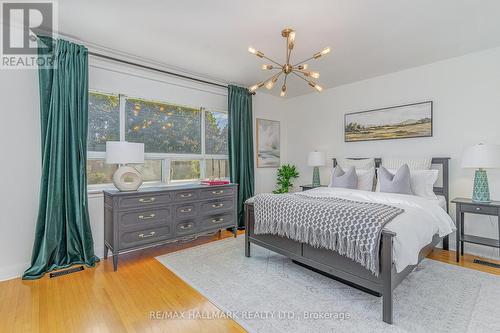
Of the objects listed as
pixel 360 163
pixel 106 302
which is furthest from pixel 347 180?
pixel 106 302

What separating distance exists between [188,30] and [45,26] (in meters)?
1.58

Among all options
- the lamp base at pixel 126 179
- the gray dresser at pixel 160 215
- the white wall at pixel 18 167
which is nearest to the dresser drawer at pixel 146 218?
the gray dresser at pixel 160 215

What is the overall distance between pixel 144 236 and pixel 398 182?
3.39 metres

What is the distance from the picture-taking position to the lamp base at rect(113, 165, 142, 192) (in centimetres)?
311

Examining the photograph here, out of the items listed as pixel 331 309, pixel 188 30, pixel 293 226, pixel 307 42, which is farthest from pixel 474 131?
pixel 188 30

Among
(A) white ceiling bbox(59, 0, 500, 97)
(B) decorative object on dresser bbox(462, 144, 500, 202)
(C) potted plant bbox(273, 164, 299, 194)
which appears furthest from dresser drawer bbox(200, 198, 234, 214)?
(B) decorative object on dresser bbox(462, 144, 500, 202)

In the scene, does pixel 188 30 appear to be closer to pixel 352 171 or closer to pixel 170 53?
pixel 170 53

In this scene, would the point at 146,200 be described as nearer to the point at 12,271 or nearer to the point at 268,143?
the point at 12,271

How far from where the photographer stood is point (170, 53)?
11.3 feet

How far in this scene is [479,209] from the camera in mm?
2990

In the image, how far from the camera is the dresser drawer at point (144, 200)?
9.74 feet

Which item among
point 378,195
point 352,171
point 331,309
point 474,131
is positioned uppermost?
point 474,131

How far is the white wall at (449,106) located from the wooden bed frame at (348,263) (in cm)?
128

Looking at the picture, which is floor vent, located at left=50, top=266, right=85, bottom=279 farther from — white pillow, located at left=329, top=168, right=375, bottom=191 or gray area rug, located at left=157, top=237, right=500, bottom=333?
white pillow, located at left=329, top=168, right=375, bottom=191
